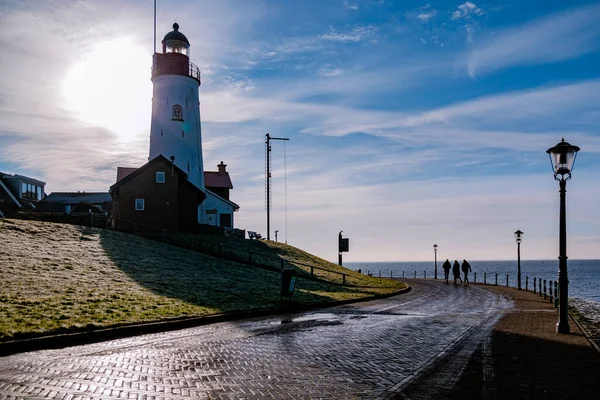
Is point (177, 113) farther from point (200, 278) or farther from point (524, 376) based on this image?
point (524, 376)

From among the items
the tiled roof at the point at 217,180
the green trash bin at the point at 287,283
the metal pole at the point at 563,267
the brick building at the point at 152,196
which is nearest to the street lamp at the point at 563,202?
the metal pole at the point at 563,267

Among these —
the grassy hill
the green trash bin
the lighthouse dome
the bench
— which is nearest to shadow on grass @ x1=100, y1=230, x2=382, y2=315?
the grassy hill

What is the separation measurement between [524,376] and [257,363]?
4.33 m

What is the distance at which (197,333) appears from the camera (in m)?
12.8

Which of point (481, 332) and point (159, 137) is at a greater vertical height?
point (159, 137)

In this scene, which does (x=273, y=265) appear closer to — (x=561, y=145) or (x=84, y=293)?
(x=84, y=293)

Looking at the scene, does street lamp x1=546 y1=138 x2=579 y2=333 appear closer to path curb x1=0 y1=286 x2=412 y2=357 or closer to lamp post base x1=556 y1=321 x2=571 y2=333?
lamp post base x1=556 y1=321 x2=571 y2=333

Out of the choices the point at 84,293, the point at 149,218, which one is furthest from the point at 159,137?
the point at 84,293

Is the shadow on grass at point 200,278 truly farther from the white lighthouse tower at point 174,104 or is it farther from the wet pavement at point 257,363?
the white lighthouse tower at point 174,104

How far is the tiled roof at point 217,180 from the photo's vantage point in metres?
58.6

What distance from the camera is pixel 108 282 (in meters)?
20.2

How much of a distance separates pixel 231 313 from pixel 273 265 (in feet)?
65.5

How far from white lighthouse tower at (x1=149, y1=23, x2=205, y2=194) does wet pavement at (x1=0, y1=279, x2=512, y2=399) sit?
32409mm

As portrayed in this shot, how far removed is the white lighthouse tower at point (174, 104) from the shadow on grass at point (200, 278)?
12345 mm
